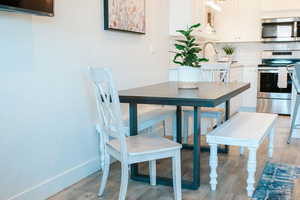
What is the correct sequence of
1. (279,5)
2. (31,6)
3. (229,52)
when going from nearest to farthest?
(31,6) < (279,5) < (229,52)

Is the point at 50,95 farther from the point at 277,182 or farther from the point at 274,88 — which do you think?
the point at 274,88

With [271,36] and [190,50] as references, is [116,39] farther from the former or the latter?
[271,36]

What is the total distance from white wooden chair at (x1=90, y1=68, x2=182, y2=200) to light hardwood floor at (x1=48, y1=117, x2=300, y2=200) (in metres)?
0.18

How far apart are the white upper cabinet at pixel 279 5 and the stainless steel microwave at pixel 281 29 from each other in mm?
181

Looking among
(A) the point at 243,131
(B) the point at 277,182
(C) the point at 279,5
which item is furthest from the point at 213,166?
(C) the point at 279,5

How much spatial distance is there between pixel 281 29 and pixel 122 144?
4892 millimetres

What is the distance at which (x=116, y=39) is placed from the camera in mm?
3225

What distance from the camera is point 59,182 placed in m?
2.53

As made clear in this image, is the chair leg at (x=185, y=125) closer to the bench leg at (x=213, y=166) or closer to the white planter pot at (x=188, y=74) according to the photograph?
the white planter pot at (x=188, y=74)

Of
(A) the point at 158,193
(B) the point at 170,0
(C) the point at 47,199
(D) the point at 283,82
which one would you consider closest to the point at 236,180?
(A) the point at 158,193

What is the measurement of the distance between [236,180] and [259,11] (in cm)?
424

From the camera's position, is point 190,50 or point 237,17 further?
point 237,17

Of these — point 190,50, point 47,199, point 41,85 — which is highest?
point 190,50

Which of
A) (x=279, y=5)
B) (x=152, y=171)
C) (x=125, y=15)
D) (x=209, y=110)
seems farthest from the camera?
(x=279, y=5)
